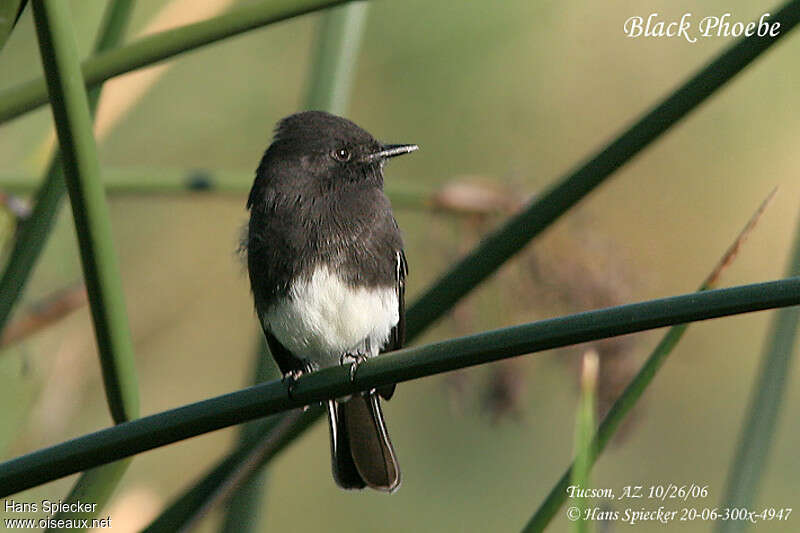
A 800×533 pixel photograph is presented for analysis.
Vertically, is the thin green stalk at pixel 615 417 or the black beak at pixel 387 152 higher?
the black beak at pixel 387 152

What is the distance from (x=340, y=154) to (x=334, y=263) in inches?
15.3

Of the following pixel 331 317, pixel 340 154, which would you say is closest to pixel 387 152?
pixel 340 154

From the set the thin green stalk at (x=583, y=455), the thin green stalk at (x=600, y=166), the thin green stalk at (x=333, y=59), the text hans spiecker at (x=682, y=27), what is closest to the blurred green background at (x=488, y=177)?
the text hans spiecker at (x=682, y=27)

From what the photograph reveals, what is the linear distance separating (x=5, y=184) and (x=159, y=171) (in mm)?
347

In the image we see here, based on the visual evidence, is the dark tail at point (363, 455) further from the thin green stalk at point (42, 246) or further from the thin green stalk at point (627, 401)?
the thin green stalk at point (627, 401)

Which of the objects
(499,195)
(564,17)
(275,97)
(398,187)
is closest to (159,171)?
(398,187)

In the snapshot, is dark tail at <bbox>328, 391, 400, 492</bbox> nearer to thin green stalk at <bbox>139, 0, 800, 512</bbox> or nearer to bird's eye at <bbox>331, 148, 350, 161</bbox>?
bird's eye at <bbox>331, 148, 350, 161</bbox>

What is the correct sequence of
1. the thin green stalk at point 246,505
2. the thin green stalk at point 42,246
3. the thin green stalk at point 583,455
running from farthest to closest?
1. the thin green stalk at point 246,505
2. the thin green stalk at point 42,246
3. the thin green stalk at point 583,455

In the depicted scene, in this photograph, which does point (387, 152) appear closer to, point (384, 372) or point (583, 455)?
point (384, 372)

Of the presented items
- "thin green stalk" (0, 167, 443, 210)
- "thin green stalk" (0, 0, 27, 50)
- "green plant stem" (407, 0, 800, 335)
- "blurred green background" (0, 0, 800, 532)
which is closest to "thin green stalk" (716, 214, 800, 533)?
"green plant stem" (407, 0, 800, 335)

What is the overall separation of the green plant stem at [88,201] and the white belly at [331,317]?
82 centimetres

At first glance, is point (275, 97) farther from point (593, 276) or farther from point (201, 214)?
point (593, 276)

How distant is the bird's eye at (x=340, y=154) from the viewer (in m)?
2.81

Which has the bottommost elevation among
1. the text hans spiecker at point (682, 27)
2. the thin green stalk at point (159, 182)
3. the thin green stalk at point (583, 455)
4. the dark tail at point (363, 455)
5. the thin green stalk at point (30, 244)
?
the thin green stalk at point (583, 455)
